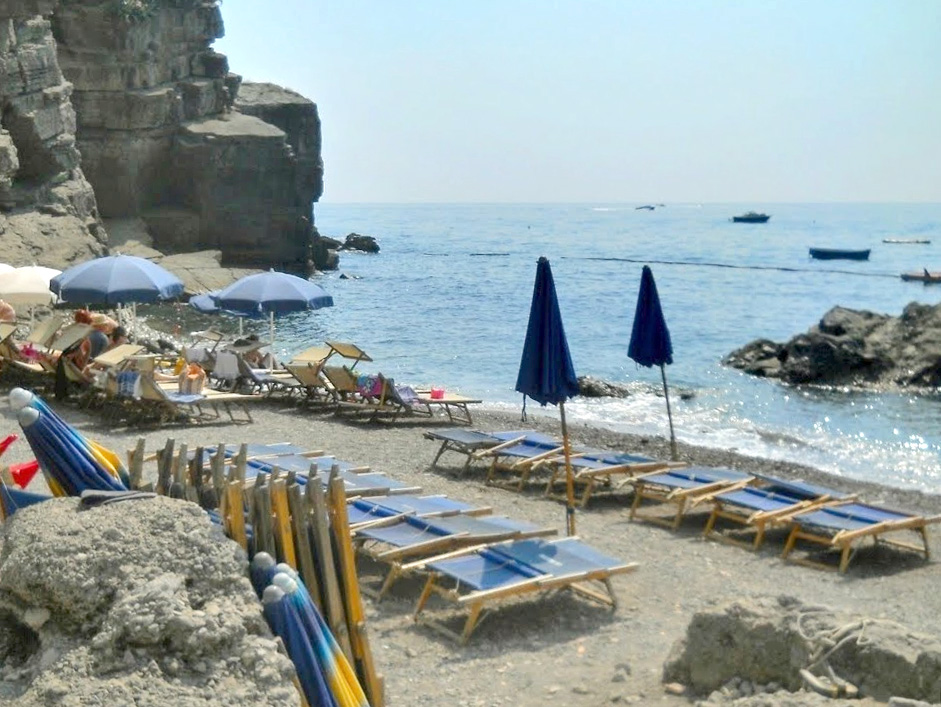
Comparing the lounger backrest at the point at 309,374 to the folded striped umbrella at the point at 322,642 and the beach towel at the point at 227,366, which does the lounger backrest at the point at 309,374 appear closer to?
the beach towel at the point at 227,366

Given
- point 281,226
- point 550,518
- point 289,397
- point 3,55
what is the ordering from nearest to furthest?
point 550,518 → point 289,397 → point 3,55 → point 281,226

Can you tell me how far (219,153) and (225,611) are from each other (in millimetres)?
46393

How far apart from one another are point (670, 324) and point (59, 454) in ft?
148

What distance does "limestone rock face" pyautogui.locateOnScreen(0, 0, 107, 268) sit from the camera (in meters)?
32.8

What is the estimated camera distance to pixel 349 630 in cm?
588

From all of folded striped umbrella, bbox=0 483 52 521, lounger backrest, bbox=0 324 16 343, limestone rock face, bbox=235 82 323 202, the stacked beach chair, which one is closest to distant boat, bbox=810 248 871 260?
limestone rock face, bbox=235 82 323 202

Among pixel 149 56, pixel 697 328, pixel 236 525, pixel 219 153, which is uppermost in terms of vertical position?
pixel 149 56

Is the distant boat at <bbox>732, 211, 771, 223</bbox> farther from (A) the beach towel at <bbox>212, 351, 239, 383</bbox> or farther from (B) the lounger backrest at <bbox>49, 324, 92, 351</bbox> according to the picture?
(B) the lounger backrest at <bbox>49, 324, 92, 351</bbox>

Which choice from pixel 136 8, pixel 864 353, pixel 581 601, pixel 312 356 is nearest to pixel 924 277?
pixel 864 353

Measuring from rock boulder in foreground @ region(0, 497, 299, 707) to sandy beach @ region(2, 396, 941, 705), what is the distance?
221cm

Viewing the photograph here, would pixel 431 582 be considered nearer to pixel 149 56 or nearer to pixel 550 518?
pixel 550 518

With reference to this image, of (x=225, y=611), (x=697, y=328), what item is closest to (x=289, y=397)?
(x=225, y=611)

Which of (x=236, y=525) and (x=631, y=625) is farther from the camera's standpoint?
(x=631, y=625)

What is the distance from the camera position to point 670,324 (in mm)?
49688
